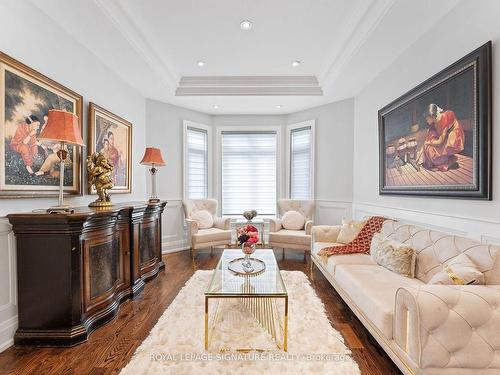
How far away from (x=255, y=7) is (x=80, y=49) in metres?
1.99

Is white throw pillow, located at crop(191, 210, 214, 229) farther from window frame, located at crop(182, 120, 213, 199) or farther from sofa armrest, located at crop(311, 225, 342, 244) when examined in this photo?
sofa armrest, located at crop(311, 225, 342, 244)

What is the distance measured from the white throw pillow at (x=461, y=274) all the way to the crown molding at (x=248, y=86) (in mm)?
3252

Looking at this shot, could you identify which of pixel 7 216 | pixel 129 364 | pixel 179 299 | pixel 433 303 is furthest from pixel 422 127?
pixel 7 216

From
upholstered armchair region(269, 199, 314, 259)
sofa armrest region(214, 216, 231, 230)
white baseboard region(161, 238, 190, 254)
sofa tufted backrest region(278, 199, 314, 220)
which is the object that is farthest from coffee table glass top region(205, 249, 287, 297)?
white baseboard region(161, 238, 190, 254)

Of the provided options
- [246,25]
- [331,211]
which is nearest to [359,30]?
[246,25]

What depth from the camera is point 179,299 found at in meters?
2.65

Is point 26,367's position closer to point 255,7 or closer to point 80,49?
point 80,49

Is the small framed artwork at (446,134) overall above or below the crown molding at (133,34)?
below

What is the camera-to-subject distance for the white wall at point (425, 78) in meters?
1.83

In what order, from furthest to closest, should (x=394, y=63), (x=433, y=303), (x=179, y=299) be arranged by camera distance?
(x=394, y=63) → (x=179, y=299) → (x=433, y=303)

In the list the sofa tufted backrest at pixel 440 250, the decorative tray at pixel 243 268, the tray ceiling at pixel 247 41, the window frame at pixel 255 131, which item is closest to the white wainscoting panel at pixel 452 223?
the sofa tufted backrest at pixel 440 250

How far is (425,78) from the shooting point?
8.31 ft

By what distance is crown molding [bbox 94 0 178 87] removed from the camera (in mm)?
2299

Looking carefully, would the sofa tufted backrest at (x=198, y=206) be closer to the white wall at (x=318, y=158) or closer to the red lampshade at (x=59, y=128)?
the white wall at (x=318, y=158)
